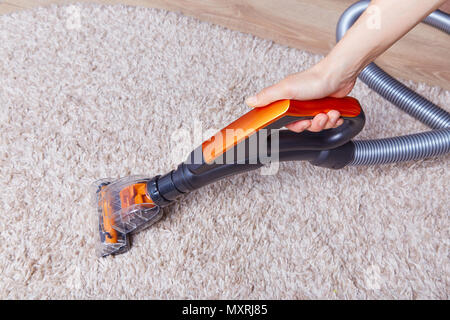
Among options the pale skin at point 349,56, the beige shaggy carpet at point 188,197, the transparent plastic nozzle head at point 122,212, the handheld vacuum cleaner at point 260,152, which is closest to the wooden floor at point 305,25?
the beige shaggy carpet at point 188,197

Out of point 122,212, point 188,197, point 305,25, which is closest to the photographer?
point 122,212

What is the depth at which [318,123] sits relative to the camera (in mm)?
687

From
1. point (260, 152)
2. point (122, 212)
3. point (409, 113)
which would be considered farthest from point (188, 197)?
point (409, 113)

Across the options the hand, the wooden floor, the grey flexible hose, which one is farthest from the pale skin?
the wooden floor

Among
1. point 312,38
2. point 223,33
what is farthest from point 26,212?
point 312,38

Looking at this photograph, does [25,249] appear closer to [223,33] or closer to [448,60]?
[223,33]

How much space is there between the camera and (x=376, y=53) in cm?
68

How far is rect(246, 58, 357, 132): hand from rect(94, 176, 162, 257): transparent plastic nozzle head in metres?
0.30

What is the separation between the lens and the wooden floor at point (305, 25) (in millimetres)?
1149

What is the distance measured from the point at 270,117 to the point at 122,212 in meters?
0.36

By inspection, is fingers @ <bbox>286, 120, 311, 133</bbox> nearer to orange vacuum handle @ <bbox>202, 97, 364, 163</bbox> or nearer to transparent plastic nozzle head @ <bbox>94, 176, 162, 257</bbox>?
orange vacuum handle @ <bbox>202, 97, 364, 163</bbox>

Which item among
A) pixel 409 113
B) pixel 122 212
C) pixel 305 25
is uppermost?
pixel 305 25

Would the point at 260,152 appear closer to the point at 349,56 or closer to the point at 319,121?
the point at 319,121

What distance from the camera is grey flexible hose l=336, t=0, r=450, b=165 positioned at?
887mm
